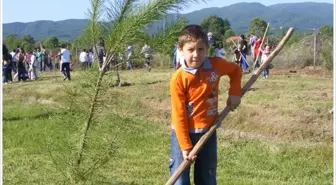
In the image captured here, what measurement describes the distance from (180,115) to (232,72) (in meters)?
0.47

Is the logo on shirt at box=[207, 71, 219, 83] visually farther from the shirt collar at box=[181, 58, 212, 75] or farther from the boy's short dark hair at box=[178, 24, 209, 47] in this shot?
the boy's short dark hair at box=[178, 24, 209, 47]

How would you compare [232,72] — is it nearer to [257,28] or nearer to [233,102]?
[233,102]

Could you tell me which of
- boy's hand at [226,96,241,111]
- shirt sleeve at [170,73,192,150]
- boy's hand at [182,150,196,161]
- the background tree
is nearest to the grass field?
shirt sleeve at [170,73,192,150]

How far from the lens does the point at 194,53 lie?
3.68 m

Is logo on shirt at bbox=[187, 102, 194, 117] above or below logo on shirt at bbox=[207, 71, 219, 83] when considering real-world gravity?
below

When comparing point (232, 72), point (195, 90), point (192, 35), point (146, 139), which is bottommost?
point (146, 139)

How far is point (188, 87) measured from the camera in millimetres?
3699

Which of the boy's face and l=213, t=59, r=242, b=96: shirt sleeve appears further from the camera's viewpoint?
l=213, t=59, r=242, b=96: shirt sleeve

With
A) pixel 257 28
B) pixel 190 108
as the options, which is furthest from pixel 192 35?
pixel 257 28

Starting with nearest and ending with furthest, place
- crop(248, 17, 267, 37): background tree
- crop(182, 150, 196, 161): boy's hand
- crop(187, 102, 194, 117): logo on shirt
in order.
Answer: crop(182, 150, 196, 161): boy's hand, crop(187, 102, 194, 117): logo on shirt, crop(248, 17, 267, 37): background tree

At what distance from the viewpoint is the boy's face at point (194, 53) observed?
144 inches

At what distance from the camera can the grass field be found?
13.6 feet

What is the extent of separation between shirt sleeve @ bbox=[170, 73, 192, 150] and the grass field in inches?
22.6

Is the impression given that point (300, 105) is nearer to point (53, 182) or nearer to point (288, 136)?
point (288, 136)
